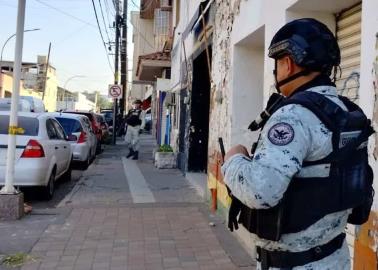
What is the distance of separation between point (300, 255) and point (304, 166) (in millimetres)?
378

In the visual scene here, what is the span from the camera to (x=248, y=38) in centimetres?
686

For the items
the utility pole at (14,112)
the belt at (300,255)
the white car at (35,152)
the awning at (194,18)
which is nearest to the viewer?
the belt at (300,255)

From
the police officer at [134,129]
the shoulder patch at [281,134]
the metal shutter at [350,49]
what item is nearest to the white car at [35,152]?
the metal shutter at [350,49]

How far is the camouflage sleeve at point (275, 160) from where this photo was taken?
6.38 ft

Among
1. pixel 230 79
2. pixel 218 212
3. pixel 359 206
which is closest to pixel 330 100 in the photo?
pixel 359 206

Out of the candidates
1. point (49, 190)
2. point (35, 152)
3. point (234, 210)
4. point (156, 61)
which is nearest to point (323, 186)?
point (234, 210)

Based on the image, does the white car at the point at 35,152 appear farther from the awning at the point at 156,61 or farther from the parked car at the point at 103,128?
the parked car at the point at 103,128

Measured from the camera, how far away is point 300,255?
2104 mm

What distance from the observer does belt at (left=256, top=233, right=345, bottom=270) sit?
6.89ft

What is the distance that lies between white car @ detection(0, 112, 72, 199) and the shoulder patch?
7158 millimetres

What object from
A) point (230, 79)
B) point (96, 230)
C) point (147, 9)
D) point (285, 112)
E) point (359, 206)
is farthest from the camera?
point (147, 9)

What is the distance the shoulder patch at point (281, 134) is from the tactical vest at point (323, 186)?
0.40ft

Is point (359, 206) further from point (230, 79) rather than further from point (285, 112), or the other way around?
point (230, 79)

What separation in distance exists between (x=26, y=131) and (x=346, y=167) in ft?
24.9
